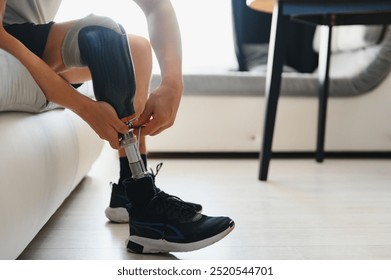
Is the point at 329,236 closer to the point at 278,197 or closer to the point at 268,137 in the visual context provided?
the point at 278,197

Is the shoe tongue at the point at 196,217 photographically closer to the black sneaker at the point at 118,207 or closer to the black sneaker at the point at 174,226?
the black sneaker at the point at 174,226

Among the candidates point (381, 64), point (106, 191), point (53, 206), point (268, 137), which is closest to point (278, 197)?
point (268, 137)

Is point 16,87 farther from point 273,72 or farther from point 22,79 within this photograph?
point 273,72

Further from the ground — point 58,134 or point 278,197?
point 58,134

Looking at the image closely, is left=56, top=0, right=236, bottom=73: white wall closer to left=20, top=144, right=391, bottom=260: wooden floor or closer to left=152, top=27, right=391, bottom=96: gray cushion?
left=152, top=27, right=391, bottom=96: gray cushion

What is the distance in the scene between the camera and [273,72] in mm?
1444

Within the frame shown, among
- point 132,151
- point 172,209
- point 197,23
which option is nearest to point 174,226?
point 172,209

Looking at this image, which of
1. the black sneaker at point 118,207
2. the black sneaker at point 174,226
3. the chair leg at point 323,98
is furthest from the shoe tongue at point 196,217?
the chair leg at point 323,98

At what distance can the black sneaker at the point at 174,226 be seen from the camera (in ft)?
2.52

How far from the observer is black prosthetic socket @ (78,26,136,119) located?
27.5 inches

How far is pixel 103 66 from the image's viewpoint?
698 millimetres

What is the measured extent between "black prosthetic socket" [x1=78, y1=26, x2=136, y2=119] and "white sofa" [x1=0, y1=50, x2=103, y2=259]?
4.5 inches

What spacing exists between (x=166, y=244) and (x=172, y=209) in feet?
0.20
